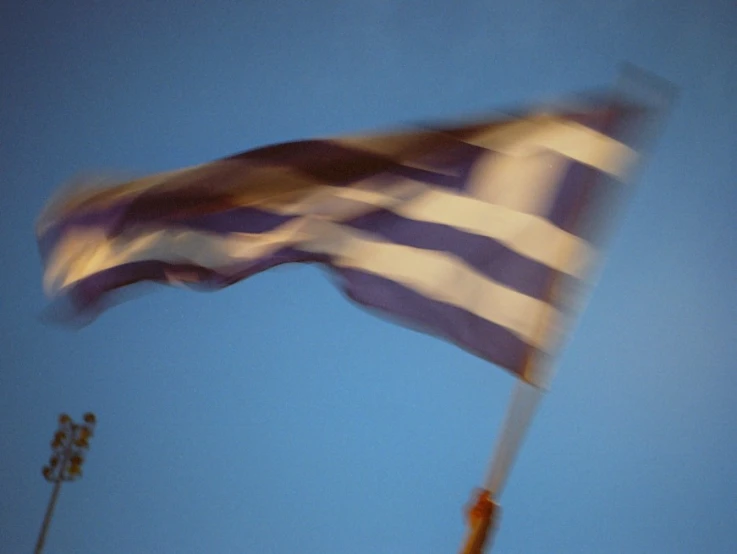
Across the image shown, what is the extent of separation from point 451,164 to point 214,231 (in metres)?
0.92

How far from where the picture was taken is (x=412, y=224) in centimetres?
281

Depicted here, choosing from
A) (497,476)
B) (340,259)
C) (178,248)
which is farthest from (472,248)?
(178,248)

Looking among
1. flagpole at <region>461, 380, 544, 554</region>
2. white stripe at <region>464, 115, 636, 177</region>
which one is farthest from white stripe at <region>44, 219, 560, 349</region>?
white stripe at <region>464, 115, 636, 177</region>

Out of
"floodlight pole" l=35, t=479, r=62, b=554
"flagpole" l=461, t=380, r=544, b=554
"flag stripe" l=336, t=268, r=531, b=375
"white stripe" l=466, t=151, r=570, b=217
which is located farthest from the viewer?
"floodlight pole" l=35, t=479, r=62, b=554

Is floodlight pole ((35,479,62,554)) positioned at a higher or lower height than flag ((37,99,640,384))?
lower

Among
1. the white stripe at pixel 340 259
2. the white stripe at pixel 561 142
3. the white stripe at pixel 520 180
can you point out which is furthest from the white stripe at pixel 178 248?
the white stripe at pixel 561 142

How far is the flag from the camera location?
101 inches

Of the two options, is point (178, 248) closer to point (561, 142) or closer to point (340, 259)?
point (340, 259)

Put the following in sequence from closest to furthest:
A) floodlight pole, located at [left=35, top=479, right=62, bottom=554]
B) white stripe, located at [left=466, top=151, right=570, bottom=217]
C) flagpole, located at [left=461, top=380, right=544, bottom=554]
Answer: flagpole, located at [left=461, top=380, right=544, bottom=554] → white stripe, located at [left=466, top=151, right=570, bottom=217] → floodlight pole, located at [left=35, top=479, right=62, bottom=554]

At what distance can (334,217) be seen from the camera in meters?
2.86

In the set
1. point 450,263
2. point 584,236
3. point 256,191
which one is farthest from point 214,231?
point 584,236

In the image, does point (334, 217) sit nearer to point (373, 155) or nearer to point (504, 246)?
point (373, 155)

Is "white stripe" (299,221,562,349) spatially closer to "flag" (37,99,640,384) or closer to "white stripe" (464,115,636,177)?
"flag" (37,99,640,384)

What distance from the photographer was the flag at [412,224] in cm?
256
